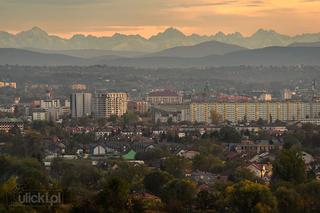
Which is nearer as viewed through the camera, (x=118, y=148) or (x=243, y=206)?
(x=243, y=206)

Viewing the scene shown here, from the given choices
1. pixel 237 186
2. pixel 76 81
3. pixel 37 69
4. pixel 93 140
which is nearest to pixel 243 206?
pixel 237 186

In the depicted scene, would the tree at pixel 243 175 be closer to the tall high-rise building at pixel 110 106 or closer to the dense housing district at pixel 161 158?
the dense housing district at pixel 161 158

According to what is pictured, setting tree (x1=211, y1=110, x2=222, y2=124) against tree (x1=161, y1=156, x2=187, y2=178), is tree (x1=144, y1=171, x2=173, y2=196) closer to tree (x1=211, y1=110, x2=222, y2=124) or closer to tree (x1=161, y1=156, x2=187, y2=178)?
tree (x1=161, y1=156, x2=187, y2=178)

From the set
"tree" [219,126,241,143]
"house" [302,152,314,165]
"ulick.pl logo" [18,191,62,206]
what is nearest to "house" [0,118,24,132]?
"tree" [219,126,241,143]

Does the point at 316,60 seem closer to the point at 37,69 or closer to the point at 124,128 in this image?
the point at 37,69

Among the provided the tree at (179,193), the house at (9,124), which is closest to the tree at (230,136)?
the house at (9,124)

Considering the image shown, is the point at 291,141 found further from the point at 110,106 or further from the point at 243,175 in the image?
the point at 110,106

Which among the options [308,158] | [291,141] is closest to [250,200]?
[308,158]
